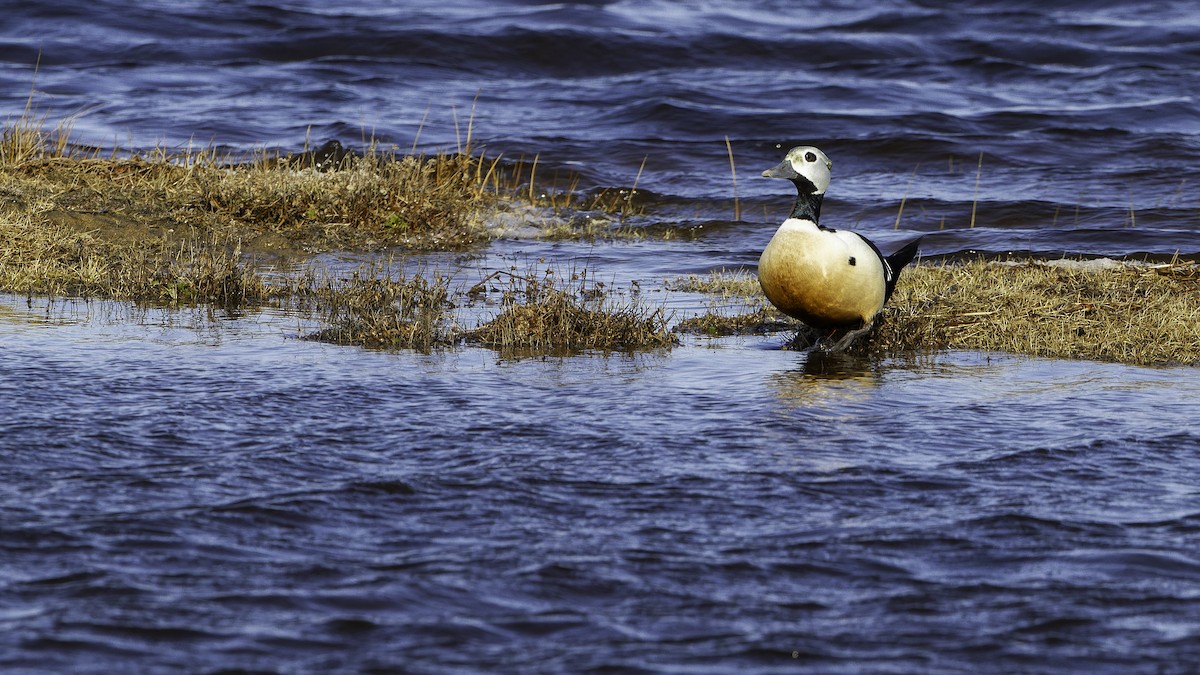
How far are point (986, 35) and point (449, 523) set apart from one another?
79.9ft

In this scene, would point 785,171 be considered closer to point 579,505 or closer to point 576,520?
point 579,505

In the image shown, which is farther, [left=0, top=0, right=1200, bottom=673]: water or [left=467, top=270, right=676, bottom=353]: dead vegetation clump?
[left=467, top=270, right=676, bottom=353]: dead vegetation clump

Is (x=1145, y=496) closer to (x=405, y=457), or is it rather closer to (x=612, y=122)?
(x=405, y=457)

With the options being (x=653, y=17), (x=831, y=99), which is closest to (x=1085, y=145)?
(x=831, y=99)

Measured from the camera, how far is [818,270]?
7.14 metres

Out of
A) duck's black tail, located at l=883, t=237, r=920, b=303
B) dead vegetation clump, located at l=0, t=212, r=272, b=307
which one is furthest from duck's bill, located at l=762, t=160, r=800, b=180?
dead vegetation clump, located at l=0, t=212, r=272, b=307

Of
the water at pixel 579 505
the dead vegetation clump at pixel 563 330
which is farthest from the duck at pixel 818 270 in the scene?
the dead vegetation clump at pixel 563 330

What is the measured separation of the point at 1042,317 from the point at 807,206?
152cm

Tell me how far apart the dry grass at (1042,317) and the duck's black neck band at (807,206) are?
2.38ft

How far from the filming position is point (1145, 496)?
4.89 metres

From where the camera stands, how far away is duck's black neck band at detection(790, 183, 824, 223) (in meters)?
7.32

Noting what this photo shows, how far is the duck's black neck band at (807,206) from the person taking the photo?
7.32 metres

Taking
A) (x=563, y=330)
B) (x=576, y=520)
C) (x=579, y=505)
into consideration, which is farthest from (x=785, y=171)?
(x=576, y=520)

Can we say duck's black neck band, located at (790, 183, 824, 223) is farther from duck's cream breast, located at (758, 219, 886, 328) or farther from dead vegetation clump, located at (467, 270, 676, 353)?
dead vegetation clump, located at (467, 270, 676, 353)
